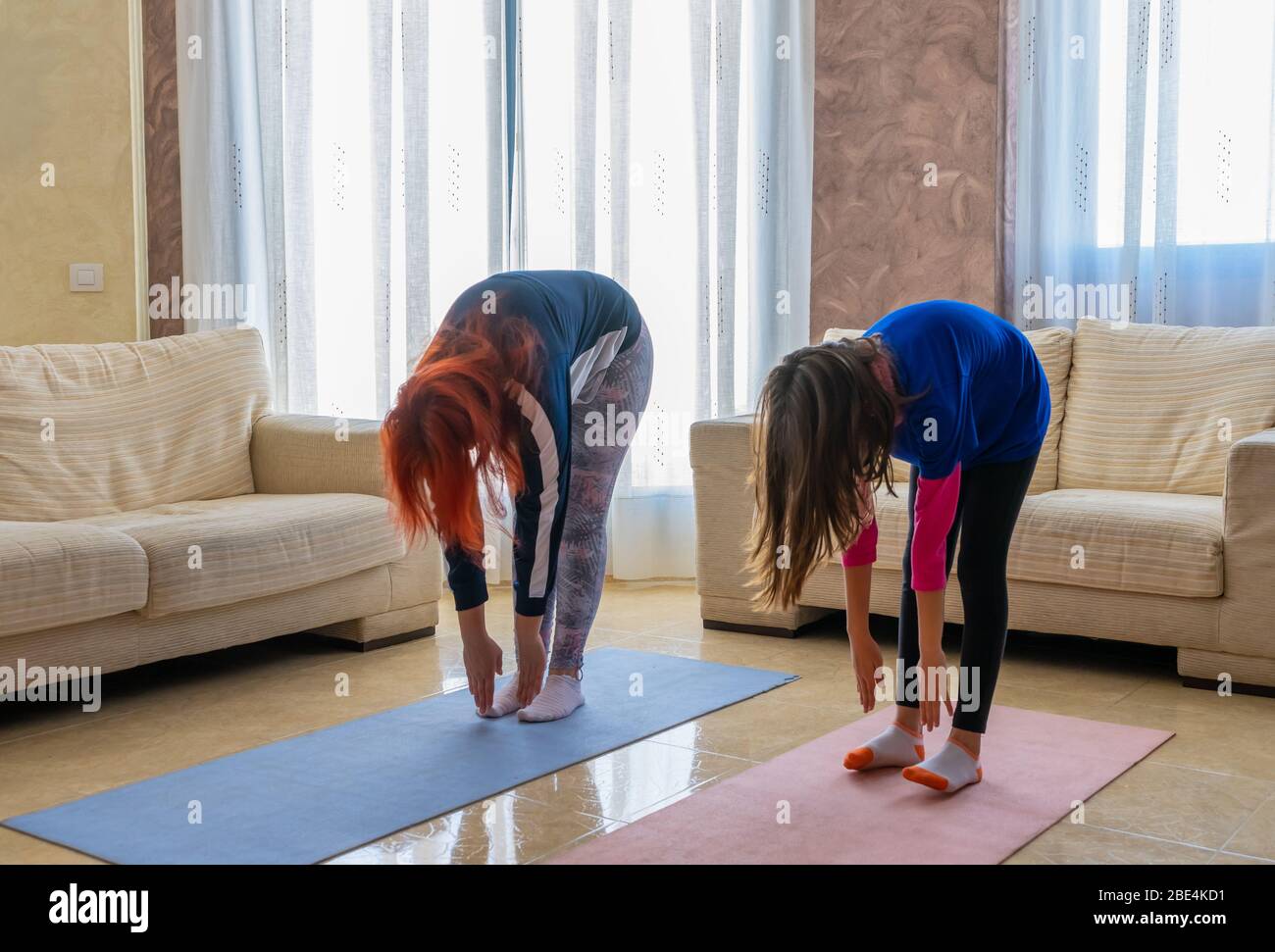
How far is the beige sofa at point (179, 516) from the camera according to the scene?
9.04 ft

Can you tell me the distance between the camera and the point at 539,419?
2203mm

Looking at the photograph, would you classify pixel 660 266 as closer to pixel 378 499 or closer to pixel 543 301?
pixel 378 499

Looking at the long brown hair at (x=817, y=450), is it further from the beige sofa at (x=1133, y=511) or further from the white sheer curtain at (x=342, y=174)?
the white sheer curtain at (x=342, y=174)

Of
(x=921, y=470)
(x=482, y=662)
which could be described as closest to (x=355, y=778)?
(x=482, y=662)

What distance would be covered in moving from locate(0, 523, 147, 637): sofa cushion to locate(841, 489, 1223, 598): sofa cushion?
67.6 inches

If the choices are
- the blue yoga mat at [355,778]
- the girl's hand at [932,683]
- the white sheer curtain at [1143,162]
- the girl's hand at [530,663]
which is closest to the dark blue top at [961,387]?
the girl's hand at [932,683]

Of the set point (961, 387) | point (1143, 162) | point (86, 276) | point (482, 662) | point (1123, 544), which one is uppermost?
point (1143, 162)

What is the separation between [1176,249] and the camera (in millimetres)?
3803

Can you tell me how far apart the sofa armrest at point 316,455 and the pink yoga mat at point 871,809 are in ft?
5.23

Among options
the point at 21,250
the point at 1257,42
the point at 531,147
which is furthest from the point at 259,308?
the point at 1257,42

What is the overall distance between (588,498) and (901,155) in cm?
203

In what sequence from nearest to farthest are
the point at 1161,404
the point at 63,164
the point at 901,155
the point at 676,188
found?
the point at 1161,404 → the point at 63,164 → the point at 901,155 → the point at 676,188

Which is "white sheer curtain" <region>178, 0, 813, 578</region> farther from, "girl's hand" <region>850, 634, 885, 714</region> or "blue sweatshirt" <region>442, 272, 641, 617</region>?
"girl's hand" <region>850, 634, 885, 714</region>

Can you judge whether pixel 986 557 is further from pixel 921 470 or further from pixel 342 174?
pixel 342 174
